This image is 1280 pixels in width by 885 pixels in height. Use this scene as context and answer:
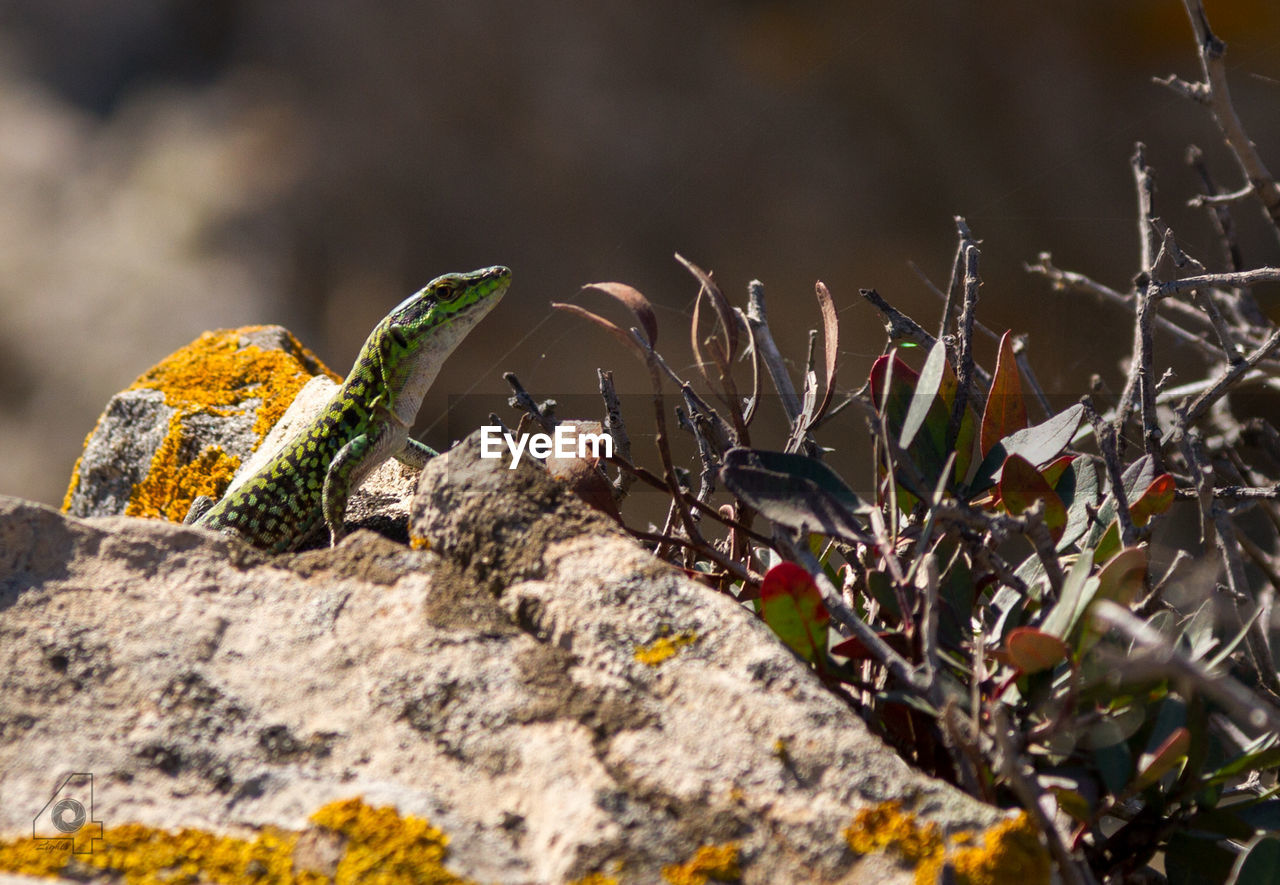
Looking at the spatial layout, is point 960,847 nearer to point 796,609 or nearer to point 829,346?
point 796,609

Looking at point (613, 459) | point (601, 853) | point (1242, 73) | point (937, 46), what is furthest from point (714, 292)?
point (937, 46)

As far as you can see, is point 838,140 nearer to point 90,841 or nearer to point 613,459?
point 613,459

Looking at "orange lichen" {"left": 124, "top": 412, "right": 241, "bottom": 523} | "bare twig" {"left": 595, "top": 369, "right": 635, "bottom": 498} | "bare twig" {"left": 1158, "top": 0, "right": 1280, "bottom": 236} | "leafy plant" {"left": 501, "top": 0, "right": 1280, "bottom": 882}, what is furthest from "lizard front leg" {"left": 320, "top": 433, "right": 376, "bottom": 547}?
"bare twig" {"left": 1158, "top": 0, "right": 1280, "bottom": 236}

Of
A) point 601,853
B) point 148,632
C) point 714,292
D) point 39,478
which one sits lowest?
point 601,853

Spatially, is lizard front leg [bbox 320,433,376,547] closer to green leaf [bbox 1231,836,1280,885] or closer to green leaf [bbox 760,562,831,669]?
Answer: green leaf [bbox 760,562,831,669]

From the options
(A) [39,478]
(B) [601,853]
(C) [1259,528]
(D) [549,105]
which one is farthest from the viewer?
(A) [39,478]

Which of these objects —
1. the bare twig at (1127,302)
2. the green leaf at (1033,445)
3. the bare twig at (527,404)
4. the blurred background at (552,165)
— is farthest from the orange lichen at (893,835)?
the blurred background at (552,165)

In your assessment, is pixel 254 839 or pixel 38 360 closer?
pixel 254 839
